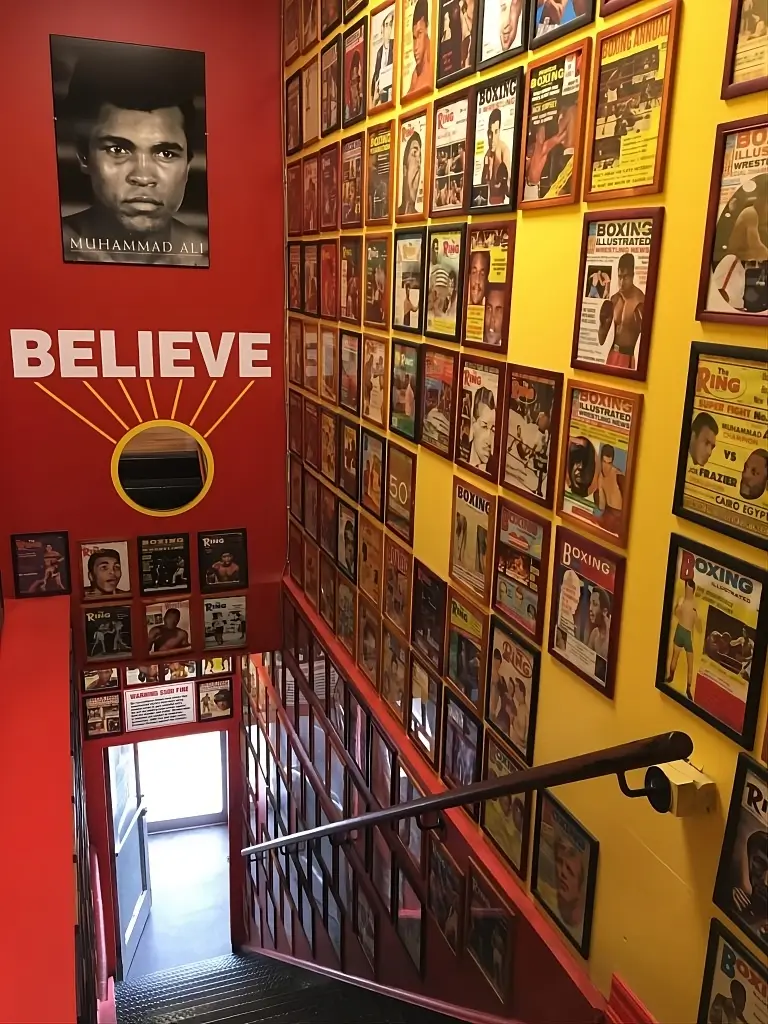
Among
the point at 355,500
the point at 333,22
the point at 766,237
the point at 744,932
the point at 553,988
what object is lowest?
the point at 553,988

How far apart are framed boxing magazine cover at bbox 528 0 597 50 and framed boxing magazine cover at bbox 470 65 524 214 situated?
0.32 ft

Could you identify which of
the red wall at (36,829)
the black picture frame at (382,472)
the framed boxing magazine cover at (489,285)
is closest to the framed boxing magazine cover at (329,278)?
the black picture frame at (382,472)

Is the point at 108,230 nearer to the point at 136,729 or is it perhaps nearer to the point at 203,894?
the point at 136,729

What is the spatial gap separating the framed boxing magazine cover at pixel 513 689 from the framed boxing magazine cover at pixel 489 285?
2.50 ft

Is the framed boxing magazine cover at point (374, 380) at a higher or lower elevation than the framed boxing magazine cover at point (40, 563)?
higher

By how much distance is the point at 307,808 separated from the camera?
4453mm

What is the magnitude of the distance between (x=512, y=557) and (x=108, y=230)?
2583mm

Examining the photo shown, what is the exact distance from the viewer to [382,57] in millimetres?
2686

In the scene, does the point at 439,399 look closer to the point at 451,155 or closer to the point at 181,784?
the point at 451,155

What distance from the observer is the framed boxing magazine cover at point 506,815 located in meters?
2.27

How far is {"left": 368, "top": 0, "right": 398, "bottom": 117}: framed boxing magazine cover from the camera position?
260cm

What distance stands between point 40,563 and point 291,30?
105 inches

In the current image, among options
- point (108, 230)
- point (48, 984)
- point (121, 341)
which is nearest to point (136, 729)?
point (121, 341)

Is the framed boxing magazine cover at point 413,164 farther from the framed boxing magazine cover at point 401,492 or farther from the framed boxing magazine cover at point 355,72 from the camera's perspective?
the framed boxing magazine cover at point 401,492
